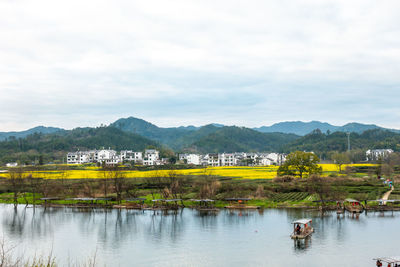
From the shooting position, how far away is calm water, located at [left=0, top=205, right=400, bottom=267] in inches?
1069

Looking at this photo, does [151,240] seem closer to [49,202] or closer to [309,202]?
[309,202]

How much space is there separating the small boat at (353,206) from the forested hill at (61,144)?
82077 millimetres

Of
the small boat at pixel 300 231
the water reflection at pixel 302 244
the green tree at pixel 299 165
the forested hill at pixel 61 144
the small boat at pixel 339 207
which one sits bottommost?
the water reflection at pixel 302 244

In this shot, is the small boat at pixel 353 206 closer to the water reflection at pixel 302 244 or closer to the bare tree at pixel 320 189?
the bare tree at pixel 320 189

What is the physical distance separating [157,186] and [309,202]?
2026 cm

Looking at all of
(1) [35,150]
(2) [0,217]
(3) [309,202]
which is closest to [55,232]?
(2) [0,217]

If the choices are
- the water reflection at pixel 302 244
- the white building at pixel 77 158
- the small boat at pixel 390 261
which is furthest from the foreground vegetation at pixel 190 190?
the white building at pixel 77 158

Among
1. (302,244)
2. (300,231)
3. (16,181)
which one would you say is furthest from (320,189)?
(16,181)

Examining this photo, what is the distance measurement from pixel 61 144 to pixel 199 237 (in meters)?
121

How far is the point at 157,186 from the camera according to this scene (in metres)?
57.7

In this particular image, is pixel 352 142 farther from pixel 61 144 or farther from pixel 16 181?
pixel 16 181

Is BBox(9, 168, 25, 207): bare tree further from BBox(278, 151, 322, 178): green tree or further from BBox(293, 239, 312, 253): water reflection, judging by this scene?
BBox(293, 239, 312, 253): water reflection

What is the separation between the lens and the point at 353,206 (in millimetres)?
44188

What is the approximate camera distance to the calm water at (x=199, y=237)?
27156mm
